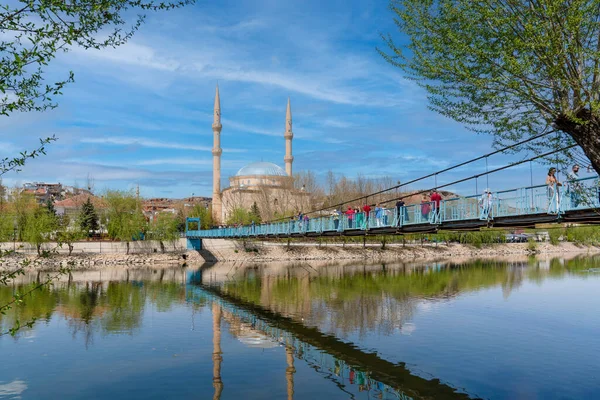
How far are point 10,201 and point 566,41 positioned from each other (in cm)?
4440

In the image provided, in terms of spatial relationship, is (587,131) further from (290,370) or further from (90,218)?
(90,218)

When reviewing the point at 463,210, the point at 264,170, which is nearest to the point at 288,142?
the point at 264,170

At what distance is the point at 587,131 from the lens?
710 cm

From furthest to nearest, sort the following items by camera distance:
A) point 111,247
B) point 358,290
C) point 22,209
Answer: point 111,247, point 22,209, point 358,290

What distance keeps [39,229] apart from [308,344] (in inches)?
1186

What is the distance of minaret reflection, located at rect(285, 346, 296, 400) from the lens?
29.6 feet

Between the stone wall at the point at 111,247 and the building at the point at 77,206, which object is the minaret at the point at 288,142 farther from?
the stone wall at the point at 111,247

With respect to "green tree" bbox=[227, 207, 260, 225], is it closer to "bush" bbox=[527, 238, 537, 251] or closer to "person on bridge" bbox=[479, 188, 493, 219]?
"bush" bbox=[527, 238, 537, 251]

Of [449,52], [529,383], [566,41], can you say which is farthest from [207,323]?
[566,41]

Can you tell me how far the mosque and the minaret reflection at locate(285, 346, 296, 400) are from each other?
40454 millimetres

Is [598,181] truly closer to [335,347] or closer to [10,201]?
[335,347]

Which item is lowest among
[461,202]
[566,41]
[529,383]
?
[529,383]

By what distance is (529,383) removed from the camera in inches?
361

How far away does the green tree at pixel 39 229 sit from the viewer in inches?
1430
